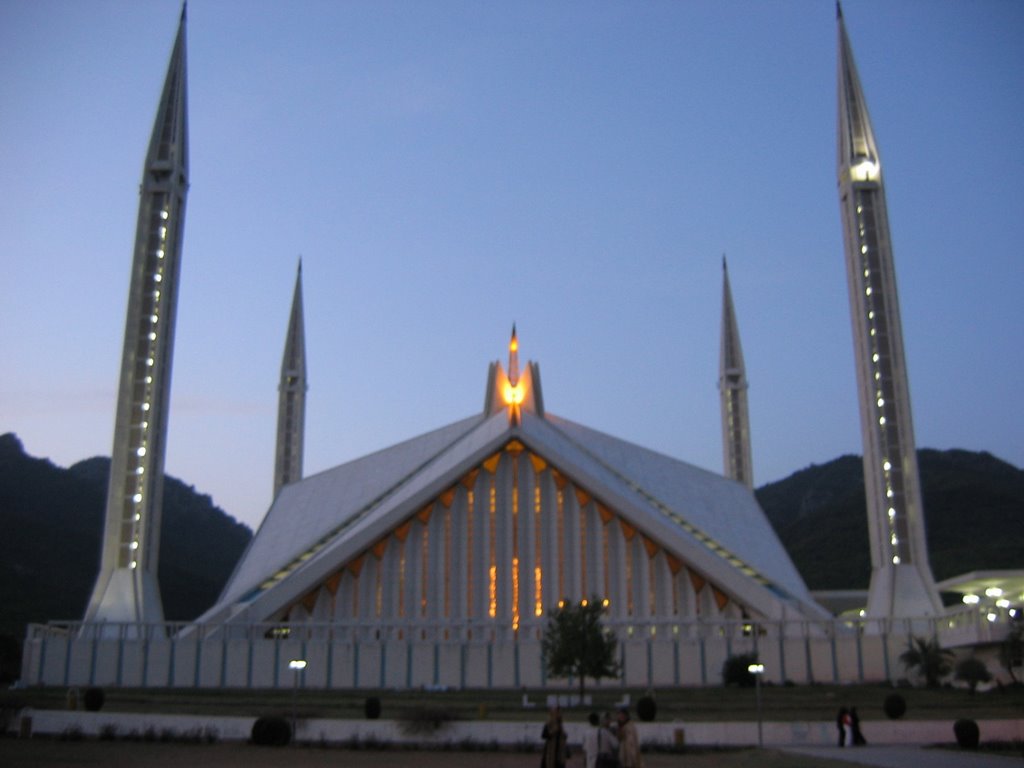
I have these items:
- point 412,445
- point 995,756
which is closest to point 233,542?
point 412,445

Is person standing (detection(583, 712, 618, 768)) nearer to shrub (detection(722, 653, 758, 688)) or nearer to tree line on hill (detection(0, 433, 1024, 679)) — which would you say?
shrub (detection(722, 653, 758, 688))

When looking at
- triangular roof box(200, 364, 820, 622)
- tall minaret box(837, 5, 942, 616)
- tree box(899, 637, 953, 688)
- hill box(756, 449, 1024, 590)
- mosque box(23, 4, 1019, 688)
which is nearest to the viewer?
tree box(899, 637, 953, 688)

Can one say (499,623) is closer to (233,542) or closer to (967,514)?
(967,514)

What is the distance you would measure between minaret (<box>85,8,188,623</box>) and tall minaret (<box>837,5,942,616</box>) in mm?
18635

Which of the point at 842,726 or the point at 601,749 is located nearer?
the point at 601,749

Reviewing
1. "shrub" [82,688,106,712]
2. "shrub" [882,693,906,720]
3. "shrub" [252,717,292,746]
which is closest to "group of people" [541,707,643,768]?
"shrub" [252,717,292,746]

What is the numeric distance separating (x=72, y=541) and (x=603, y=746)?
70.1 m

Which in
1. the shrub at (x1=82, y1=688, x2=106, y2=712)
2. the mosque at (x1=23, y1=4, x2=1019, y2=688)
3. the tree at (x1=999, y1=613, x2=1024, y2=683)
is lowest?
the shrub at (x1=82, y1=688, x2=106, y2=712)

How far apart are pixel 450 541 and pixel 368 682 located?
468 cm

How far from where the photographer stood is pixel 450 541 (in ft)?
112

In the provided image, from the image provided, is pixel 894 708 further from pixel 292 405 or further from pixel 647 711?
pixel 292 405

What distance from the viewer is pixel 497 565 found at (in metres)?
33.8

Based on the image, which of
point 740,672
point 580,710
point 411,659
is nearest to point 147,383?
point 411,659

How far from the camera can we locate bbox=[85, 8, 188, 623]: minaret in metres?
32.5
